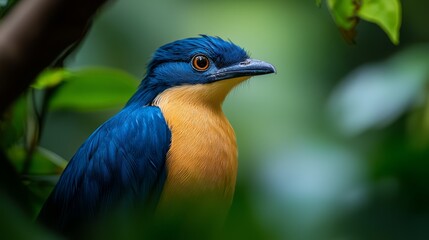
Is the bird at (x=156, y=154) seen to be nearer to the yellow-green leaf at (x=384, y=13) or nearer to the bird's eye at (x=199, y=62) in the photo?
the bird's eye at (x=199, y=62)

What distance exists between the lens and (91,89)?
3.99 meters

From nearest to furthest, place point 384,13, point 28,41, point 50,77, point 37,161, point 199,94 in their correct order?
point 28,41 < point 384,13 < point 50,77 < point 37,161 < point 199,94

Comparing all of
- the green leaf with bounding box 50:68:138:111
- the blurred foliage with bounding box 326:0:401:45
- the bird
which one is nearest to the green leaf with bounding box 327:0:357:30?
the blurred foliage with bounding box 326:0:401:45

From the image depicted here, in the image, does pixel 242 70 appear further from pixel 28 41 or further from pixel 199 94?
pixel 28 41

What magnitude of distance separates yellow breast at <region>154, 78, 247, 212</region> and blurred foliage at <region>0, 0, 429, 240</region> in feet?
0.63

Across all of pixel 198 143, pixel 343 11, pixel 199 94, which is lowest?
pixel 198 143

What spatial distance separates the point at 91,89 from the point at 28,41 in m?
2.78

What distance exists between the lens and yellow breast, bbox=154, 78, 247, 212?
374 centimetres

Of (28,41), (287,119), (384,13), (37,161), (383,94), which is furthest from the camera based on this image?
(287,119)

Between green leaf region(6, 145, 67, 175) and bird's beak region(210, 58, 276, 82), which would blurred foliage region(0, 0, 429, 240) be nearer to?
green leaf region(6, 145, 67, 175)

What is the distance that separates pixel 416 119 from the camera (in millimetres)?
3994

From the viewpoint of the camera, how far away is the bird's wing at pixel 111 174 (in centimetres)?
369

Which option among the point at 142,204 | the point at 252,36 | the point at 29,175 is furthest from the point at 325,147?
the point at 252,36

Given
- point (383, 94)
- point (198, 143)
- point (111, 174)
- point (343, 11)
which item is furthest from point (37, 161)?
point (383, 94)
